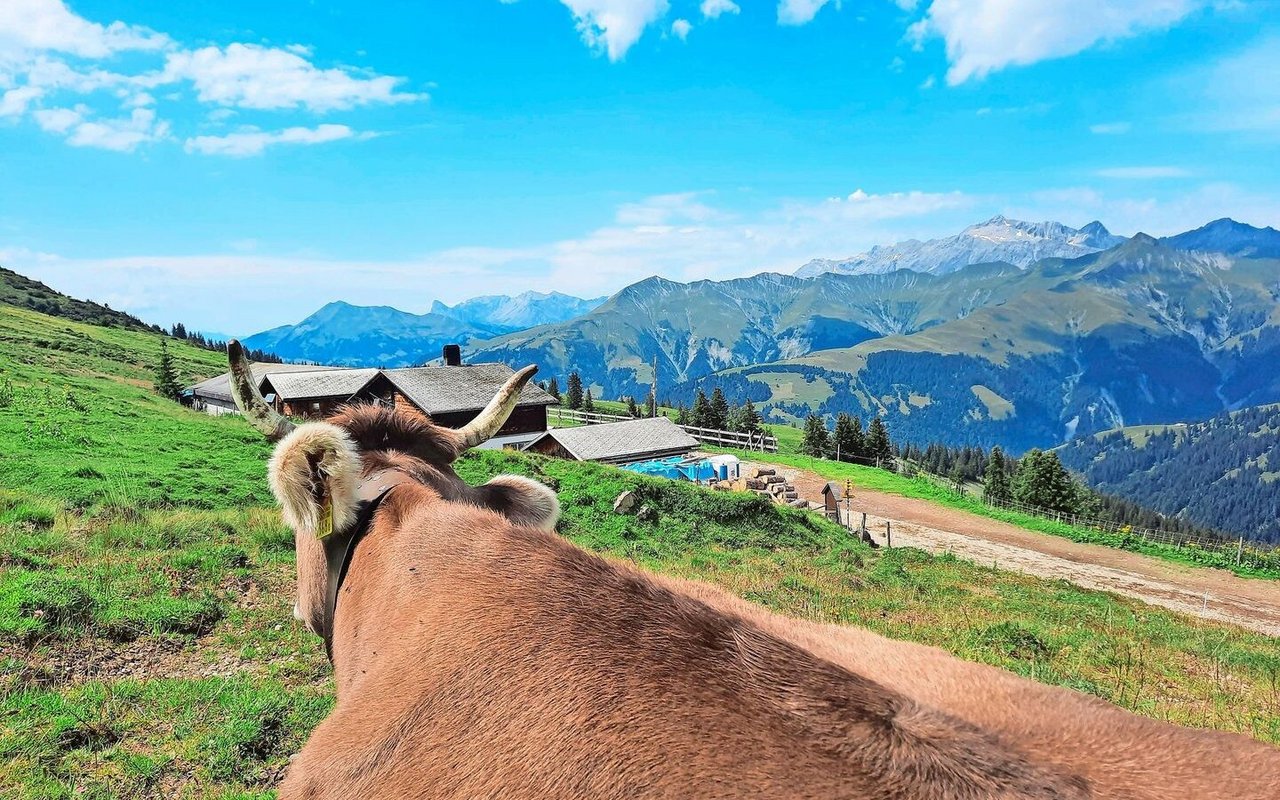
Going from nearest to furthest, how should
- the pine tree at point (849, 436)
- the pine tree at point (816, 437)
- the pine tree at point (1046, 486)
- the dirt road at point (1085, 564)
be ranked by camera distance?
the dirt road at point (1085, 564), the pine tree at point (1046, 486), the pine tree at point (849, 436), the pine tree at point (816, 437)

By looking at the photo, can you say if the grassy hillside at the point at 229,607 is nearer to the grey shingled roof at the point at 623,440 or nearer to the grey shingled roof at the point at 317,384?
the grey shingled roof at the point at 623,440

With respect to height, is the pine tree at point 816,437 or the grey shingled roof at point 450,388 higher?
the grey shingled roof at point 450,388

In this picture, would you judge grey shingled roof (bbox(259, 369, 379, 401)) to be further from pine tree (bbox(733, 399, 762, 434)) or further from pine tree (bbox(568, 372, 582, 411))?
pine tree (bbox(733, 399, 762, 434))

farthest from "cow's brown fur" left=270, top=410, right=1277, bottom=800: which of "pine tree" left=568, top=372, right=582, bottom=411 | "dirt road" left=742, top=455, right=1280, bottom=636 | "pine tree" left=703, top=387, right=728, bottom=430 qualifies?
"pine tree" left=568, top=372, right=582, bottom=411

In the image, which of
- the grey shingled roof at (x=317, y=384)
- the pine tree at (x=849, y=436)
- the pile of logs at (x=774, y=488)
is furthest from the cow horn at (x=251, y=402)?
the pine tree at (x=849, y=436)

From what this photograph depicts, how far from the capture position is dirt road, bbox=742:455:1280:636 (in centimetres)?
2398

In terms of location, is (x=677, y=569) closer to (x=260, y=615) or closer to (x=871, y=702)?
(x=260, y=615)

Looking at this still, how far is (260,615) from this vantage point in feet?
25.8

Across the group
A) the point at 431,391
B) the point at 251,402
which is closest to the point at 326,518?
the point at 251,402

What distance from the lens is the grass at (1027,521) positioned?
3062 centimetres

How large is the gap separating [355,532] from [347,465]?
37 centimetres

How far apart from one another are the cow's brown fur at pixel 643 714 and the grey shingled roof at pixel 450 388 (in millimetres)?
39162

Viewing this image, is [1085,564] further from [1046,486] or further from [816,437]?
[816,437]

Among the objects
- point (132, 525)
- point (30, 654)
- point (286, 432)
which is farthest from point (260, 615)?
point (286, 432)
